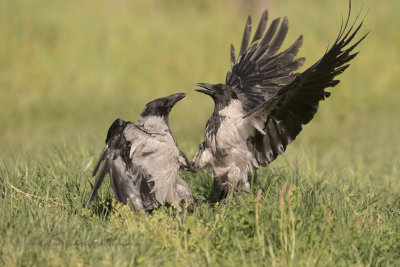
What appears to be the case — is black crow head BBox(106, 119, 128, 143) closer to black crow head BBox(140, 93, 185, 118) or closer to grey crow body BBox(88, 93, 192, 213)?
grey crow body BBox(88, 93, 192, 213)

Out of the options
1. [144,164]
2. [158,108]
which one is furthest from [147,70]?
[144,164]

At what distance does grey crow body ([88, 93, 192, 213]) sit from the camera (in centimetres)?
514

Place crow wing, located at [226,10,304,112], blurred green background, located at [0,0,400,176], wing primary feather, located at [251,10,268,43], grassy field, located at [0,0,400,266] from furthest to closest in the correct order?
blurred green background, located at [0,0,400,176] → wing primary feather, located at [251,10,268,43] → crow wing, located at [226,10,304,112] → grassy field, located at [0,0,400,266]

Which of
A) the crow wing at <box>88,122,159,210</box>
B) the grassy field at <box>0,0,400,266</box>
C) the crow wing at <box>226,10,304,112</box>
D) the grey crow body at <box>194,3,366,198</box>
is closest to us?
the grassy field at <box>0,0,400,266</box>

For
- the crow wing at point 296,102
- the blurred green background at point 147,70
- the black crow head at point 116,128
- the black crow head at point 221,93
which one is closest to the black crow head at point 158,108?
the black crow head at point 221,93

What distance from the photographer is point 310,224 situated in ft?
14.4

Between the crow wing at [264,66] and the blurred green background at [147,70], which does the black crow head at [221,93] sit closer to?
the crow wing at [264,66]

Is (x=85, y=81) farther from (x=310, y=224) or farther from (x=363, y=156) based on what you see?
(x=310, y=224)

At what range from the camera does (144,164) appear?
531cm

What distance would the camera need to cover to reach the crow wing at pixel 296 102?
476 centimetres

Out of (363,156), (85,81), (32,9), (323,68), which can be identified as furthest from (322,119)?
(32,9)

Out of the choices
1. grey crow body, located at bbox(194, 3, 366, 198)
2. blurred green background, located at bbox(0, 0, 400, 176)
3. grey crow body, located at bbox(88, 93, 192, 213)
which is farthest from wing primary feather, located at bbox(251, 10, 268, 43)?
blurred green background, located at bbox(0, 0, 400, 176)

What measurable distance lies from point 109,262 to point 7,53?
28.9 feet

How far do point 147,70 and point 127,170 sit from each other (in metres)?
7.11
